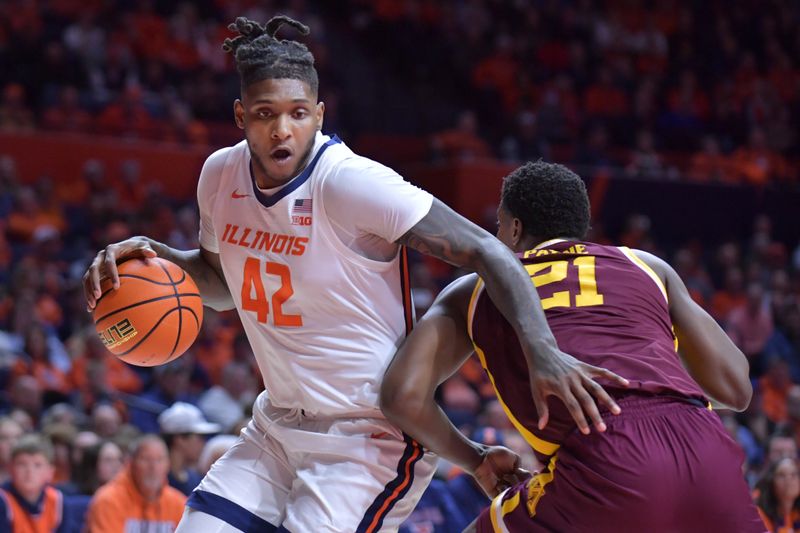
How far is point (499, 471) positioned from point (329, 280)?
2.98 ft

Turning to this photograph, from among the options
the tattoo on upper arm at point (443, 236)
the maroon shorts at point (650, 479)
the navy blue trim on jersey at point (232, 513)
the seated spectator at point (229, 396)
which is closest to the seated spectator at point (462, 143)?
the seated spectator at point (229, 396)

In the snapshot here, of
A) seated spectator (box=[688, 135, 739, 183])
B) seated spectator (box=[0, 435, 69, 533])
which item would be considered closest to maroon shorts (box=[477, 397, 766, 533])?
seated spectator (box=[0, 435, 69, 533])

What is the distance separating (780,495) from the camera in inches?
264

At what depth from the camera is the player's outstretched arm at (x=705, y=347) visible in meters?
3.52

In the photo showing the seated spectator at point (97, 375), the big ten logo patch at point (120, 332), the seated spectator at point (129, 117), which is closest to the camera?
the big ten logo patch at point (120, 332)

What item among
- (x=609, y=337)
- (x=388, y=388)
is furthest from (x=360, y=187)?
(x=609, y=337)

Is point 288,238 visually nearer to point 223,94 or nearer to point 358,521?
point 358,521

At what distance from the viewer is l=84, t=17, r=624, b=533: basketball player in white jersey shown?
137 inches

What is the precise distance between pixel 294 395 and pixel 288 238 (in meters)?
0.53

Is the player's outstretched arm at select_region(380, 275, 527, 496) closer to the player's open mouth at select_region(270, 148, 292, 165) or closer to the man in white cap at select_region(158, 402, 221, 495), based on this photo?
the player's open mouth at select_region(270, 148, 292, 165)

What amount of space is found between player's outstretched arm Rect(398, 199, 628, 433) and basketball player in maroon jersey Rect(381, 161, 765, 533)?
0.08 m

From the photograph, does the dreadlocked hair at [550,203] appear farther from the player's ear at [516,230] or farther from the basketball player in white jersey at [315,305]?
the basketball player in white jersey at [315,305]

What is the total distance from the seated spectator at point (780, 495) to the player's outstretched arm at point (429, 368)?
379cm

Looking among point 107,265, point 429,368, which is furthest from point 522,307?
point 107,265
